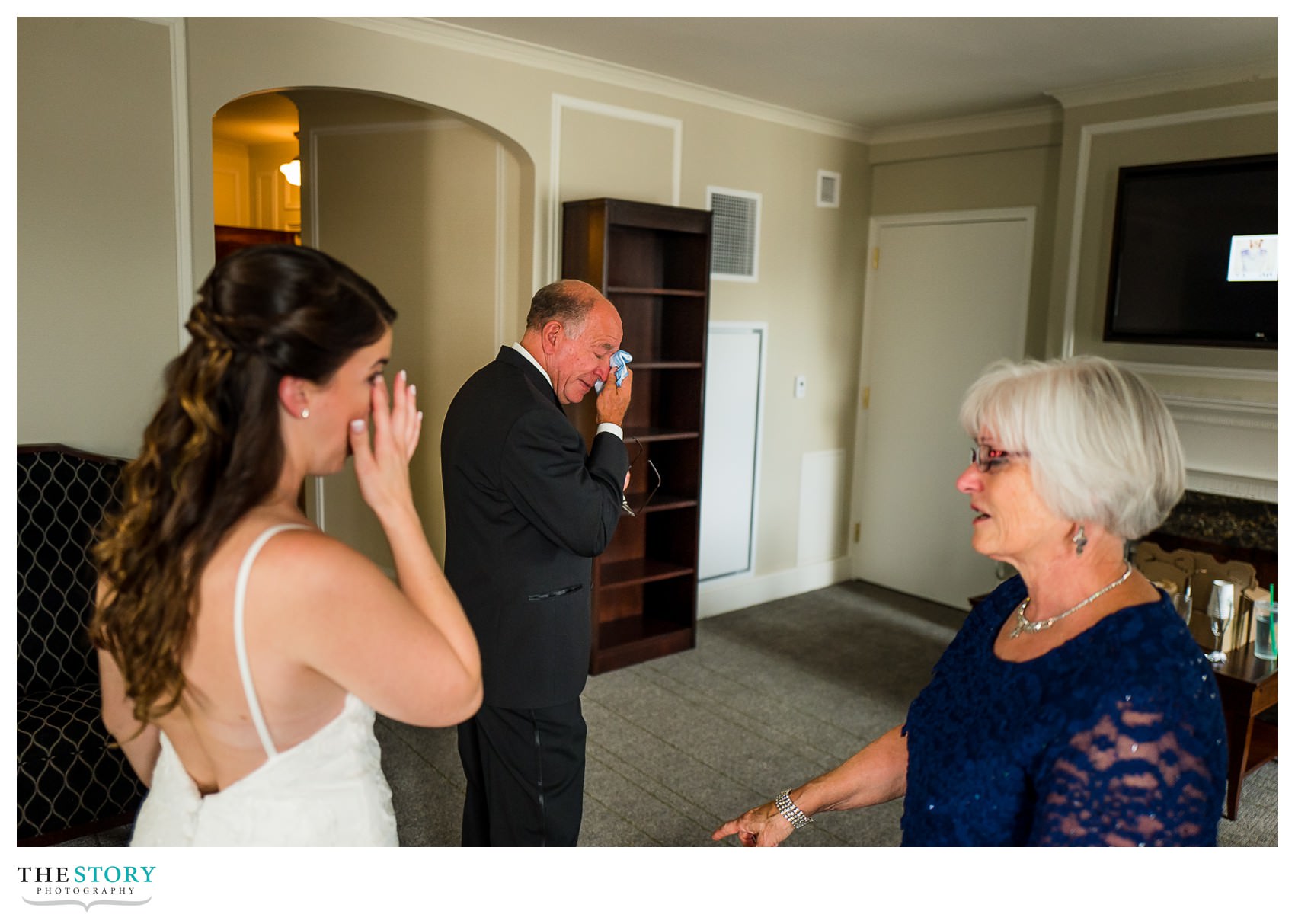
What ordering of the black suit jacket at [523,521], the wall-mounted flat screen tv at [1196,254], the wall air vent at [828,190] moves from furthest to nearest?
the wall air vent at [828,190] < the wall-mounted flat screen tv at [1196,254] < the black suit jacket at [523,521]

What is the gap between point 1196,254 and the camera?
3.67 meters

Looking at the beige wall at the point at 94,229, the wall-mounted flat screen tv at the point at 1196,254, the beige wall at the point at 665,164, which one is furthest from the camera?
the wall-mounted flat screen tv at the point at 1196,254

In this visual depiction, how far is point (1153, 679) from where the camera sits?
103 cm

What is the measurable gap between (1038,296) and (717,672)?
2270mm

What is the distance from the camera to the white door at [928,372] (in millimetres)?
4574

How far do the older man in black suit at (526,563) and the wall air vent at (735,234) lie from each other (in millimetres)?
2569

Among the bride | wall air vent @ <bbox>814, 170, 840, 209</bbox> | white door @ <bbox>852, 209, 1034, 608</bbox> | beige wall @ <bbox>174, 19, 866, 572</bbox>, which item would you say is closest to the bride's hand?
the bride

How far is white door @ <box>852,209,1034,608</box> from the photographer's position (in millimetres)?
4574

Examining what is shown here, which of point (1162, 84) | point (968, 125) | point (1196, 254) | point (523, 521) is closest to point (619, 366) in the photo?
point (523, 521)

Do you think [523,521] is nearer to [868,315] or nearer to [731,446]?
[731,446]

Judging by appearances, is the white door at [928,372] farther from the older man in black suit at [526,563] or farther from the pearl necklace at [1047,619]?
the pearl necklace at [1047,619]

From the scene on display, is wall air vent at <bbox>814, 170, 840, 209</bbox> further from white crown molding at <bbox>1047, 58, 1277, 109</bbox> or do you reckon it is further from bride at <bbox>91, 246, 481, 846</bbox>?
bride at <bbox>91, 246, 481, 846</bbox>

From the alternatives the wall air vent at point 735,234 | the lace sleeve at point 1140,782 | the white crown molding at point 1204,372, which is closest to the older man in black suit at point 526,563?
the lace sleeve at point 1140,782

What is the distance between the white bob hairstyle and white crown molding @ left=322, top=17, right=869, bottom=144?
278cm
